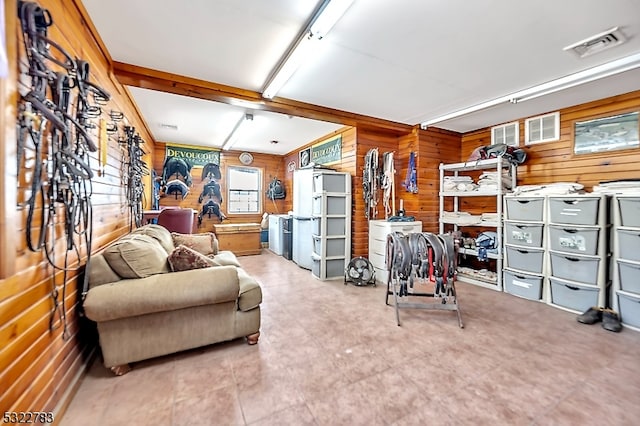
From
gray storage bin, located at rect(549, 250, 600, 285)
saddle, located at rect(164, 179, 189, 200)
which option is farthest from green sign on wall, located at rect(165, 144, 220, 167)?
gray storage bin, located at rect(549, 250, 600, 285)

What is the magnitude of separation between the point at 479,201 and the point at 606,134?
68.9 inches

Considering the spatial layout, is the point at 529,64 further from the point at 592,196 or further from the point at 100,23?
the point at 100,23

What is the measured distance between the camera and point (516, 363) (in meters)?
2.01

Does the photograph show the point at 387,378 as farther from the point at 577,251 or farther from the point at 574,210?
the point at 574,210

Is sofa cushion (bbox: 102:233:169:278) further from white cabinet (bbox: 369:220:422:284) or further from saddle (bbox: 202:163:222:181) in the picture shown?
saddle (bbox: 202:163:222:181)

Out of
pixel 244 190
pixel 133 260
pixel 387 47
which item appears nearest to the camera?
pixel 133 260

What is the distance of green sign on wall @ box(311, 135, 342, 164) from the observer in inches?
197

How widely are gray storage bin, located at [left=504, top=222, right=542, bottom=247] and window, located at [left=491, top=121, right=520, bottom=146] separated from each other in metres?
1.50

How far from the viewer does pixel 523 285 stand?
11.3 feet

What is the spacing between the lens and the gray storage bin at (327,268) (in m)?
4.26

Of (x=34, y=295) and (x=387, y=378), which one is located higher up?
(x=34, y=295)

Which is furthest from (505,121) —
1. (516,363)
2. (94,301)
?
(94,301)

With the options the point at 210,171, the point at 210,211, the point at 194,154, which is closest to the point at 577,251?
the point at 210,211

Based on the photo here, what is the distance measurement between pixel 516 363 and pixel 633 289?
1.78 meters
